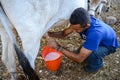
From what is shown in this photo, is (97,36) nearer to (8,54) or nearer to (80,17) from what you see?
(80,17)

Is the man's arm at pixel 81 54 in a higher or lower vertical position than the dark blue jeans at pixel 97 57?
higher

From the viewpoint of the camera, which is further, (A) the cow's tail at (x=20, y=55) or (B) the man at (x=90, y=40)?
(B) the man at (x=90, y=40)

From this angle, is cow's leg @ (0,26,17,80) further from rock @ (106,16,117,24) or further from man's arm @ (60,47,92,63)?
rock @ (106,16,117,24)

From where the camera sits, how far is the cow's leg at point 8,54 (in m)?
3.63

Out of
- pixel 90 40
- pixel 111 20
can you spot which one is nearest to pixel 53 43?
pixel 90 40

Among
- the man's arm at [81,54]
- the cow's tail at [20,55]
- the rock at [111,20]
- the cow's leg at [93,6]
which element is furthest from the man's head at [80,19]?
the rock at [111,20]

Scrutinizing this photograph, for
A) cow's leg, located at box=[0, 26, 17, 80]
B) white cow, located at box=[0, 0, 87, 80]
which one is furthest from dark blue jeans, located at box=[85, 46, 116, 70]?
cow's leg, located at box=[0, 26, 17, 80]

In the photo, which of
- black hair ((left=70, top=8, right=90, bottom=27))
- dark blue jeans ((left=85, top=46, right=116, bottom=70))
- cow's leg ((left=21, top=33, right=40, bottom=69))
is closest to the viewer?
cow's leg ((left=21, top=33, right=40, bottom=69))

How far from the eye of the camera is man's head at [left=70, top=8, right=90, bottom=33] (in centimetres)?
352

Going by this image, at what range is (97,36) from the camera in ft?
12.0

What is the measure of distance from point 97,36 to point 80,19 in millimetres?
336

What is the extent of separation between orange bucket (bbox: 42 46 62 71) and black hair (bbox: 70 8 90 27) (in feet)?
2.02

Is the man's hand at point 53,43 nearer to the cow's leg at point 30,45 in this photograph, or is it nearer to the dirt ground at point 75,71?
the cow's leg at point 30,45

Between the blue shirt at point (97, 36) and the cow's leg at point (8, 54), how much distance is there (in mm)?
937
